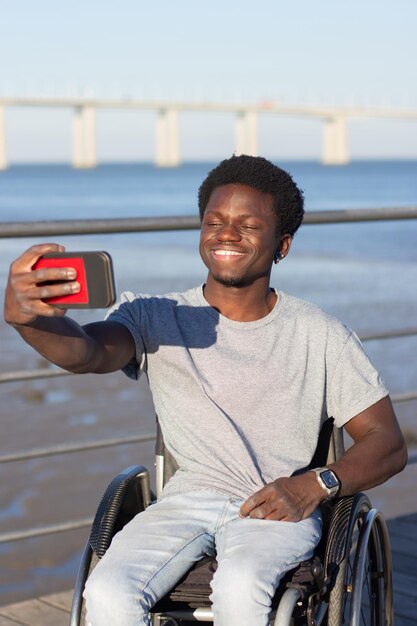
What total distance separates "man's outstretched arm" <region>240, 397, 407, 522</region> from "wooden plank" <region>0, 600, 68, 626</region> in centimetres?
102

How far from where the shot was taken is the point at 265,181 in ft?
7.95

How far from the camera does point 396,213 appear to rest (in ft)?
11.5

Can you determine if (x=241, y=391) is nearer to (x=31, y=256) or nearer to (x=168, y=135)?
Answer: (x=31, y=256)

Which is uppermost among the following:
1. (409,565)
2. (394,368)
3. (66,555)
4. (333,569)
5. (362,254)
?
(333,569)

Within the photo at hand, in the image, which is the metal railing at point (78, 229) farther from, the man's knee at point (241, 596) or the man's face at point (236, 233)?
the man's knee at point (241, 596)

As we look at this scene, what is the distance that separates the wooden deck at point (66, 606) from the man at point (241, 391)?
0.86 metres

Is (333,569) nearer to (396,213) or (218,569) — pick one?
(218,569)

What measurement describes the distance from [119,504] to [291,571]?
34cm

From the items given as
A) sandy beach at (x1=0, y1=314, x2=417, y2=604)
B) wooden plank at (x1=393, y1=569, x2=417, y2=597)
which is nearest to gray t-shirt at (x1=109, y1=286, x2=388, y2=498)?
wooden plank at (x1=393, y1=569, x2=417, y2=597)

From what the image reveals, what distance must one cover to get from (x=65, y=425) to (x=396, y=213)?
2887 mm

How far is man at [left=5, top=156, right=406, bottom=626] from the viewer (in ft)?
7.23

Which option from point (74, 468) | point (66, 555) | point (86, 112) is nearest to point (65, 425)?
point (74, 468)

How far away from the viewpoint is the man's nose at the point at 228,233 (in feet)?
7.81

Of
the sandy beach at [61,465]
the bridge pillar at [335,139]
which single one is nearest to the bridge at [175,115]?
the bridge pillar at [335,139]
